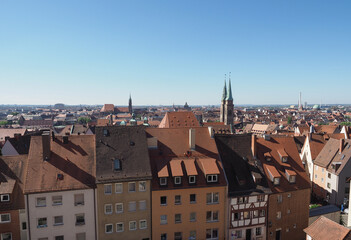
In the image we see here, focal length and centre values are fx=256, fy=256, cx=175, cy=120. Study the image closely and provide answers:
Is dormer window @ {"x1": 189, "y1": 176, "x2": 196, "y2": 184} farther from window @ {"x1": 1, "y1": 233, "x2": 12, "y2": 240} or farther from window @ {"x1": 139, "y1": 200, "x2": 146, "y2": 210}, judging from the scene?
window @ {"x1": 1, "y1": 233, "x2": 12, "y2": 240}

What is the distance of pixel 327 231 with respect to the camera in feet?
91.6

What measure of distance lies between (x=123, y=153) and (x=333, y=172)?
4031 centimetres

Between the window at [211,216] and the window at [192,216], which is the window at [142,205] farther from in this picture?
the window at [211,216]

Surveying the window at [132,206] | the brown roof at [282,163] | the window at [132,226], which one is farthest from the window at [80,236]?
the brown roof at [282,163]

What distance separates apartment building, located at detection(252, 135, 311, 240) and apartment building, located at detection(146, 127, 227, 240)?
7.12 m

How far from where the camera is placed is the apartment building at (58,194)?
2922 cm

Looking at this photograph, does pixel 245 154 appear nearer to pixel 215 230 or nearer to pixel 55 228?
pixel 215 230

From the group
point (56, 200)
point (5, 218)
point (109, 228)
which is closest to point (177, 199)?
point (109, 228)

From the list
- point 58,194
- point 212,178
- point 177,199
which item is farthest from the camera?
point 212,178

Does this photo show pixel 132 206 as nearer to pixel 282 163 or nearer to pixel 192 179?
pixel 192 179

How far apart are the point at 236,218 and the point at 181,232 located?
761 centimetres

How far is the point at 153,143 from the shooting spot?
3656cm

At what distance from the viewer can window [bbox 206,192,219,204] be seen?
33656 millimetres

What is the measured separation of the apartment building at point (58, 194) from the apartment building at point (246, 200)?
58.6 ft
